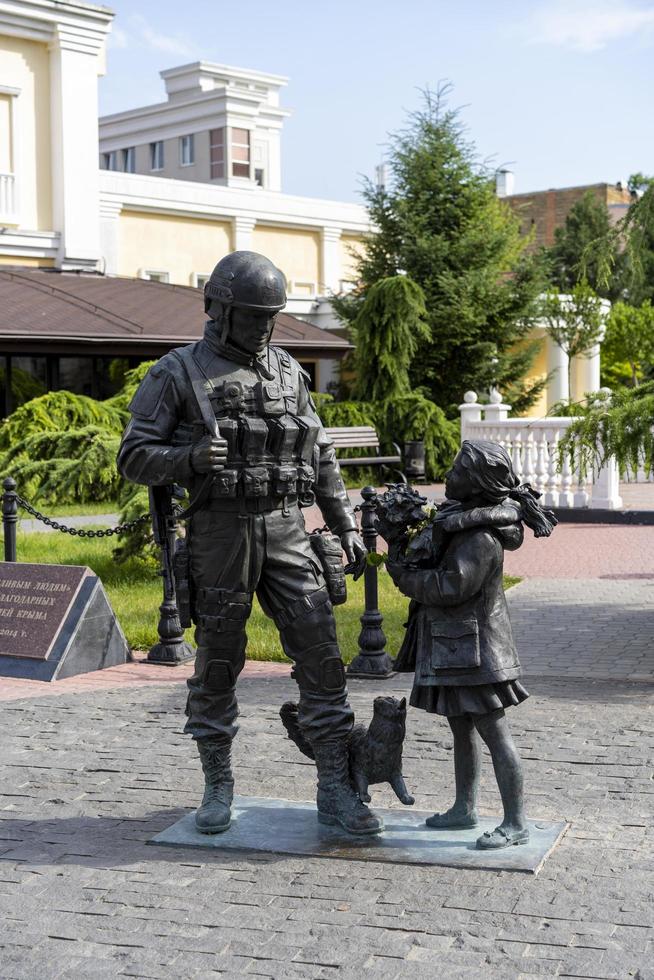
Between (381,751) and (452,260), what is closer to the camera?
(381,751)

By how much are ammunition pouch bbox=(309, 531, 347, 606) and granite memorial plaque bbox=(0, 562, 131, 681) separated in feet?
12.5

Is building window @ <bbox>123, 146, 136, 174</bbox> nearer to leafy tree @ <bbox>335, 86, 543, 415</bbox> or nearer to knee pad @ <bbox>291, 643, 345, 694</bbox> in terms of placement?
leafy tree @ <bbox>335, 86, 543, 415</bbox>

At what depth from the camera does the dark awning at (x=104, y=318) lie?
21.5m

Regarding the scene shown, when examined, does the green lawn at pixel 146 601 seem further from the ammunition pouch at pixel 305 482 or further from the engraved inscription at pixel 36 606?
the ammunition pouch at pixel 305 482

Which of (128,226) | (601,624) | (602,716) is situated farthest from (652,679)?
(128,226)

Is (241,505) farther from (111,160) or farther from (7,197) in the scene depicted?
(111,160)

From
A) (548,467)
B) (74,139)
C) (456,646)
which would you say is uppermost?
(74,139)

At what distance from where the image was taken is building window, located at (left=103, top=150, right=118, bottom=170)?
162 ft

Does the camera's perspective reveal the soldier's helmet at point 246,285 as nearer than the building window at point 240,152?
Yes

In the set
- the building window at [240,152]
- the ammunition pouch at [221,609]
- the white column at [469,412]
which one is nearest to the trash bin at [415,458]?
the white column at [469,412]

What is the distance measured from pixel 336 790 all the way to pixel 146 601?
625 centimetres

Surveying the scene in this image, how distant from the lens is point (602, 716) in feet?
24.4

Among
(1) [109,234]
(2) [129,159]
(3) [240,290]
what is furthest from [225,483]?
(2) [129,159]

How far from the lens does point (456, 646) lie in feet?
16.8
